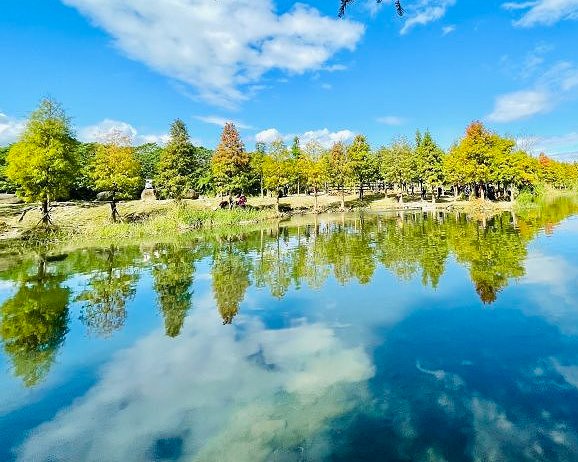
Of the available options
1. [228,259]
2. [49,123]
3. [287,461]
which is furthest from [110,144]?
[287,461]

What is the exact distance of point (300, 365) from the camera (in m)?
8.61

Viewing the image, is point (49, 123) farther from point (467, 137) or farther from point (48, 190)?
point (467, 137)

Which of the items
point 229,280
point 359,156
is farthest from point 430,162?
point 229,280

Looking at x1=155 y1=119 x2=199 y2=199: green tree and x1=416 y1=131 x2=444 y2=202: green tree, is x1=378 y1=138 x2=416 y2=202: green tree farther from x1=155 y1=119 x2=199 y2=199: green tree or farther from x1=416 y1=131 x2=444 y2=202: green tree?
x1=155 y1=119 x2=199 y2=199: green tree

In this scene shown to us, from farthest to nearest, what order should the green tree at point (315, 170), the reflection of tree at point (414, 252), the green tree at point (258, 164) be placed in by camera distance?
the green tree at point (258, 164) < the green tree at point (315, 170) < the reflection of tree at point (414, 252)

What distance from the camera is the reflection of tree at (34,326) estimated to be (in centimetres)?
949

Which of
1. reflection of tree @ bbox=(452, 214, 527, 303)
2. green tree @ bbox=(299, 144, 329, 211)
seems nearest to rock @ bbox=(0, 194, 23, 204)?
green tree @ bbox=(299, 144, 329, 211)

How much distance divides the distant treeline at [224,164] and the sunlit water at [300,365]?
76.7 feet

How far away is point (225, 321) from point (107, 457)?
6.18m

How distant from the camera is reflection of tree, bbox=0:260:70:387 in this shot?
31.1 ft

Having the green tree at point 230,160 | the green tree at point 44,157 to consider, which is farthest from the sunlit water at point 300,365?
the green tree at point 230,160

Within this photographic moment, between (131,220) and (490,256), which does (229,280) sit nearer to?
(490,256)

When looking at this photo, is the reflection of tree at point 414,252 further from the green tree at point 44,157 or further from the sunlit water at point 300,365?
the green tree at point 44,157

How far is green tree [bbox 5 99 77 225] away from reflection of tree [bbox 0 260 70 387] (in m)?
22.6
